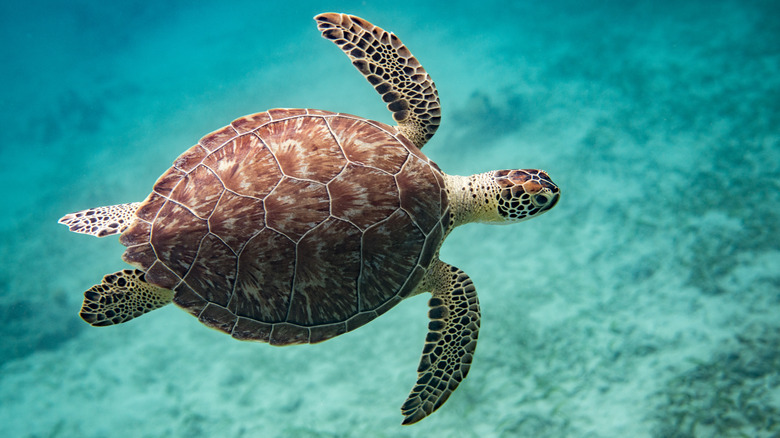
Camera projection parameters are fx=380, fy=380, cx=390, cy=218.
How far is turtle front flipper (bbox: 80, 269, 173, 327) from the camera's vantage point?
87.9 inches

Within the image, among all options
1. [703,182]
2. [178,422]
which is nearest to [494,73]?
[703,182]

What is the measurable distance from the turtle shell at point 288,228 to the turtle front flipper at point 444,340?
42 cm

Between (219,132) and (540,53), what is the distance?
5732mm

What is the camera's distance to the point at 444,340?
2.65 metres

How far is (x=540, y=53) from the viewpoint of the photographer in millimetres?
6281

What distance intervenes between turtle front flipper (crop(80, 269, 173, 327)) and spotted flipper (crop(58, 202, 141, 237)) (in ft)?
0.87

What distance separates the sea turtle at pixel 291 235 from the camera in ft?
6.52

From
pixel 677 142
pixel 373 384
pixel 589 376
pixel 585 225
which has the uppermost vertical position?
pixel 677 142

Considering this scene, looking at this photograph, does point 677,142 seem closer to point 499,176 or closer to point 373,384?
point 499,176

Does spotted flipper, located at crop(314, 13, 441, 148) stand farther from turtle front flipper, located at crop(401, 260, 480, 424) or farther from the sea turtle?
turtle front flipper, located at crop(401, 260, 480, 424)

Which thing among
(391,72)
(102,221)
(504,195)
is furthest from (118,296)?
Answer: (504,195)

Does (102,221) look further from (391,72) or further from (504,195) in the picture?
(504,195)

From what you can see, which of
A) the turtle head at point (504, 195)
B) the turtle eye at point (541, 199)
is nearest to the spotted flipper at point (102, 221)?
the turtle head at point (504, 195)

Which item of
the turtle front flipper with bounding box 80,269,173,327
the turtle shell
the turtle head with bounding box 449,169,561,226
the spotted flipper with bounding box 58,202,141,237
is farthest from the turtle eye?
the spotted flipper with bounding box 58,202,141,237
